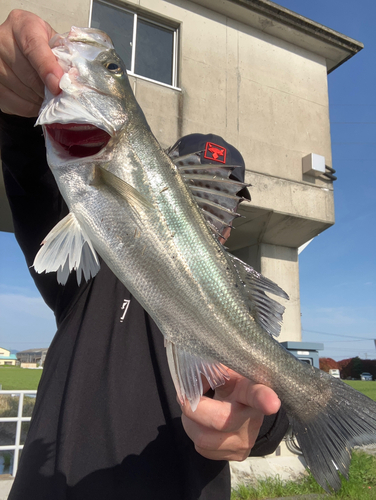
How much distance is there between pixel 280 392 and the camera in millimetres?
1622

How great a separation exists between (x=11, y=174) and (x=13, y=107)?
0.40 m

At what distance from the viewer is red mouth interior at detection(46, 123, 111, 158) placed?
163cm

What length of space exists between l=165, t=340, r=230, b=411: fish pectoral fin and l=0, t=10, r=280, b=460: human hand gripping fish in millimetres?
86

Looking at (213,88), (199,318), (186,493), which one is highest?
(213,88)

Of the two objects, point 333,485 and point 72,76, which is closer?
point 333,485

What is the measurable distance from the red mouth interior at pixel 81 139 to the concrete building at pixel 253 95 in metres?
→ 5.28

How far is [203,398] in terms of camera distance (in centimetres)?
157

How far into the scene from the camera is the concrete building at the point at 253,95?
7188mm

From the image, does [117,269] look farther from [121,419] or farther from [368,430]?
[368,430]

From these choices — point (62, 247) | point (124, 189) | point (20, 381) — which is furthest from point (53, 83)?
point (20, 381)

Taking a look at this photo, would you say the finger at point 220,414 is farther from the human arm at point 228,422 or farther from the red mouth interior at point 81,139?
the red mouth interior at point 81,139


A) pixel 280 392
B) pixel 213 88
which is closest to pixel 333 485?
pixel 280 392

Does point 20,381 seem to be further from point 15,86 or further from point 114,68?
point 114,68

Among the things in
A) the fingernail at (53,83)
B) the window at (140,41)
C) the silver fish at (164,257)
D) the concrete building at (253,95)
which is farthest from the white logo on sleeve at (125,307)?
the window at (140,41)
